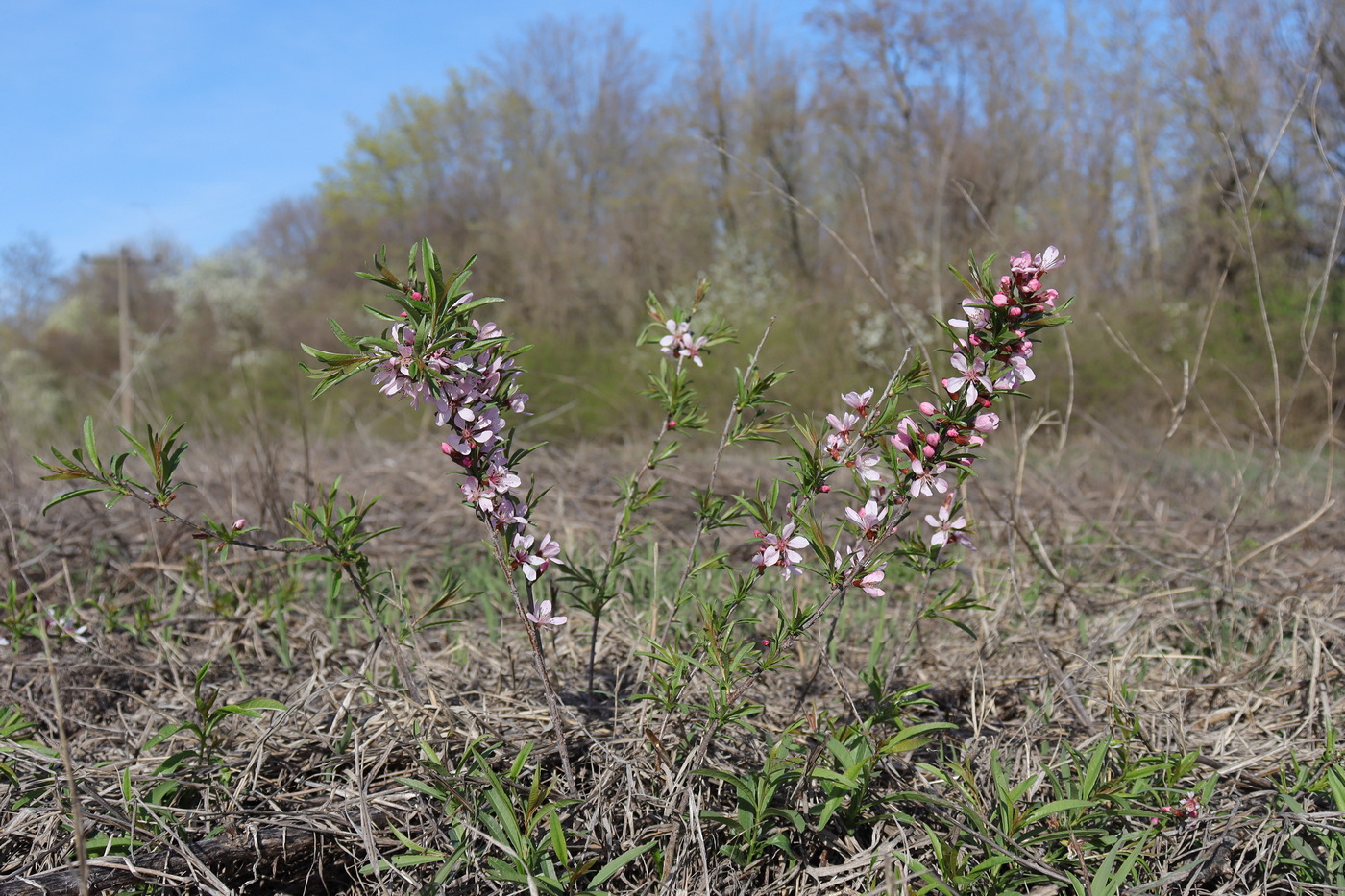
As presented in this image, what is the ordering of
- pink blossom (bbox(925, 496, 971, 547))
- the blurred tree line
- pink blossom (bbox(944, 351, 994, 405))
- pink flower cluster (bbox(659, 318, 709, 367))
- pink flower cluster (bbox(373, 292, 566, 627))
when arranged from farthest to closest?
1. the blurred tree line
2. pink flower cluster (bbox(659, 318, 709, 367))
3. pink blossom (bbox(925, 496, 971, 547))
4. pink blossom (bbox(944, 351, 994, 405))
5. pink flower cluster (bbox(373, 292, 566, 627))

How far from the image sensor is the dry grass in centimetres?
165

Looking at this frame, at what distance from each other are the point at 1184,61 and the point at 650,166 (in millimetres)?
10727

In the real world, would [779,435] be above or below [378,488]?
below

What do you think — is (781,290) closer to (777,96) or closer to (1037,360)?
(777,96)

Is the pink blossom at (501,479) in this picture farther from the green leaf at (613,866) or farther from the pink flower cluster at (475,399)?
the green leaf at (613,866)

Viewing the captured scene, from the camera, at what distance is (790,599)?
2889 mm

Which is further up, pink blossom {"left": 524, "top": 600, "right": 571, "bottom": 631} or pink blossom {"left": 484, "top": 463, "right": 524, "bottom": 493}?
pink blossom {"left": 484, "top": 463, "right": 524, "bottom": 493}

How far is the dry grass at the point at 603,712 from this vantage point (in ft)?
5.43

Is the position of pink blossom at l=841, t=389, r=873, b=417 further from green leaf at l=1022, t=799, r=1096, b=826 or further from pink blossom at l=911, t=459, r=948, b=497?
green leaf at l=1022, t=799, r=1096, b=826

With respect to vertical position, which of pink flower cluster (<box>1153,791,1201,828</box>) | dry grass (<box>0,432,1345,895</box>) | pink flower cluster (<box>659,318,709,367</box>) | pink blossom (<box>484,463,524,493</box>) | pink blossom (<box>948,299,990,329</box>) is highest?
pink flower cluster (<box>659,318,709,367</box>)

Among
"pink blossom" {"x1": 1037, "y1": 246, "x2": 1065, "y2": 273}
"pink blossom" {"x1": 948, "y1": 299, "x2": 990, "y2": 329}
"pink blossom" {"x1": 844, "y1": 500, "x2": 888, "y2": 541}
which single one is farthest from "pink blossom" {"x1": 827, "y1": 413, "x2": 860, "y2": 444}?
"pink blossom" {"x1": 1037, "y1": 246, "x2": 1065, "y2": 273}

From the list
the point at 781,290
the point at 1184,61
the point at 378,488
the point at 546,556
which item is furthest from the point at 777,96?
the point at 546,556

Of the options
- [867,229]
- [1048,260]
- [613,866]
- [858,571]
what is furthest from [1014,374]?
[867,229]

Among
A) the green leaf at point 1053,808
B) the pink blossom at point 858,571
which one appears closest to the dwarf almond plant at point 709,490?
the pink blossom at point 858,571
